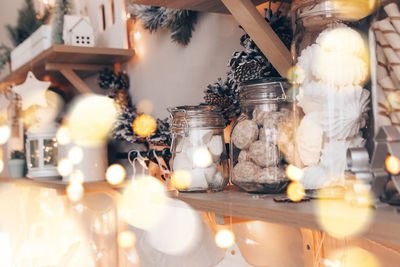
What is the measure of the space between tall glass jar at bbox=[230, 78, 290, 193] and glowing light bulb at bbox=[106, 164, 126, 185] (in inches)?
30.1

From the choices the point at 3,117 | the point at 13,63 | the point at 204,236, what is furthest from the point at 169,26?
the point at 3,117

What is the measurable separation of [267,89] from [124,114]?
68cm

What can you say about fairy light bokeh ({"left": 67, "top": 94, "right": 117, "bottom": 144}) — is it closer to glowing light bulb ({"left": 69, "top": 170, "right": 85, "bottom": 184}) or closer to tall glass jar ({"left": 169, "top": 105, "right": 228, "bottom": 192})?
glowing light bulb ({"left": 69, "top": 170, "right": 85, "bottom": 184})

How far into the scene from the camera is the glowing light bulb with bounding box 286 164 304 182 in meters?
0.58

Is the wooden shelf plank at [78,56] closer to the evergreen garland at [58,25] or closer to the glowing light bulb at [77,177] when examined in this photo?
the evergreen garland at [58,25]

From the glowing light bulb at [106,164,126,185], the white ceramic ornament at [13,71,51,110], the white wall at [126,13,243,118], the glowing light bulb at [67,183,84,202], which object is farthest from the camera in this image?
the white ceramic ornament at [13,71,51,110]

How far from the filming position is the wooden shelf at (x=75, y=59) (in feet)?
4.19

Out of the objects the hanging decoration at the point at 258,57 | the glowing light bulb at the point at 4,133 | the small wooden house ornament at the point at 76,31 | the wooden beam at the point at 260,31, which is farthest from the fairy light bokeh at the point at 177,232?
the glowing light bulb at the point at 4,133

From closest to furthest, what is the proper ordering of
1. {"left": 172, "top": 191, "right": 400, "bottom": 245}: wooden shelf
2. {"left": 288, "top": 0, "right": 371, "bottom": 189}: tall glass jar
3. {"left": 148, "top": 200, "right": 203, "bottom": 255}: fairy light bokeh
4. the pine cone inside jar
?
{"left": 172, "top": 191, "right": 400, "bottom": 245}: wooden shelf → {"left": 288, "top": 0, "right": 371, "bottom": 189}: tall glass jar → the pine cone inside jar → {"left": 148, "top": 200, "right": 203, "bottom": 255}: fairy light bokeh

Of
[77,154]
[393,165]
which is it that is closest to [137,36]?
[77,154]

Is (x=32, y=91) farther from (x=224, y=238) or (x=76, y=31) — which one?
(x=224, y=238)

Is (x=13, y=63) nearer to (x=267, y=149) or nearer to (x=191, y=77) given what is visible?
(x=191, y=77)

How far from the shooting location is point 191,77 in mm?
1097

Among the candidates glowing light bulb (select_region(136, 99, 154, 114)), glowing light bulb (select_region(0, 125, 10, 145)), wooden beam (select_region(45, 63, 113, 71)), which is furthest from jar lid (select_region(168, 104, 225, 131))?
glowing light bulb (select_region(0, 125, 10, 145))
